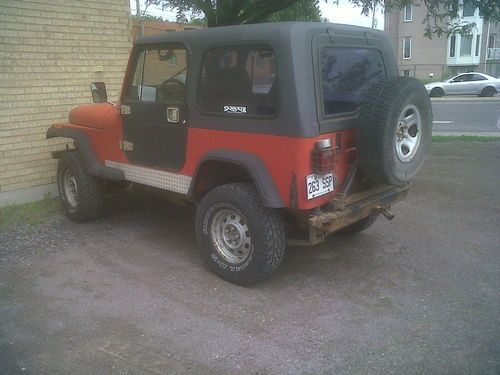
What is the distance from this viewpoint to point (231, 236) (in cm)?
427

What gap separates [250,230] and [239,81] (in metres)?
1.23

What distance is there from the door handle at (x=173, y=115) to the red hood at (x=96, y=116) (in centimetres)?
90

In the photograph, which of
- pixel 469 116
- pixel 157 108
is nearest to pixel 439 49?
pixel 469 116

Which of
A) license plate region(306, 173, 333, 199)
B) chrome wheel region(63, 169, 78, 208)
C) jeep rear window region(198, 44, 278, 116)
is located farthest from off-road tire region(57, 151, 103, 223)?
license plate region(306, 173, 333, 199)

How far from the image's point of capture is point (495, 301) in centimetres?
385

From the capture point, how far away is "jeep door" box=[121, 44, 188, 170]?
451cm

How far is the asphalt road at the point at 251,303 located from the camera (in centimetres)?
318

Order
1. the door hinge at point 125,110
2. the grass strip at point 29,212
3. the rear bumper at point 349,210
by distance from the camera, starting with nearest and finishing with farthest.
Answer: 1. the rear bumper at point 349,210
2. the door hinge at point 125,110
3. the grass strip at point 29,212

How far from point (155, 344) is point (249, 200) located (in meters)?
1.32

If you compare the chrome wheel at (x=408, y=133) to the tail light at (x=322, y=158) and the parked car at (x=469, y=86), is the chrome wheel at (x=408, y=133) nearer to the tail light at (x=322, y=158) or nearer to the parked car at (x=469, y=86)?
the tail light at (x=322, y=158)

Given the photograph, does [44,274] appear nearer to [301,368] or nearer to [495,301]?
[301,368]

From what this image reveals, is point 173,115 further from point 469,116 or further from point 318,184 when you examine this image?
point 469,116

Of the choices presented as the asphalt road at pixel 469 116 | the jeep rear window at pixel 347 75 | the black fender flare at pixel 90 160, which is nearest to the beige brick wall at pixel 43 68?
the black fender flare at pixel 90 160

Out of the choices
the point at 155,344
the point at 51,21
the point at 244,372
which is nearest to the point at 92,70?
the point at 51,21
